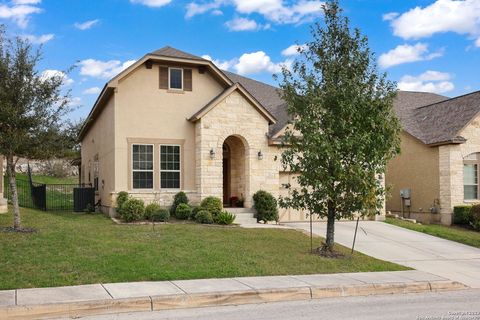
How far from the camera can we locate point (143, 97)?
64.7ft

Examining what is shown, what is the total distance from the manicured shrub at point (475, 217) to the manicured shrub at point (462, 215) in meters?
0.17

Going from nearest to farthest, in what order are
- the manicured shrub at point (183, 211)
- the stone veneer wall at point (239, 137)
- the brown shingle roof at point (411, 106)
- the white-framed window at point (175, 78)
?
the manicured shrub at point (183, 211) < the stone veneer wall at point (239, 137) < the white-framed window at point (175, 78) < the brown shingle roof at point (411, 106)

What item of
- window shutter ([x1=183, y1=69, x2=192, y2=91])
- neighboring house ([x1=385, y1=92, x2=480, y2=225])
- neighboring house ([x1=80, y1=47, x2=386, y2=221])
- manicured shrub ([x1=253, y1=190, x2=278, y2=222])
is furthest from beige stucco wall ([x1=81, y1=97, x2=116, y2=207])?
neighboring house ([x1=385, y1=92, x2=480, y2=225])

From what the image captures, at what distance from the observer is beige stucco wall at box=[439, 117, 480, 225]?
75.5ft

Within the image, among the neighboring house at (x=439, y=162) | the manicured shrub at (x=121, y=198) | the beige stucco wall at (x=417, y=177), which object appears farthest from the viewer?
the beige stucco wall at (x=417, y=177)

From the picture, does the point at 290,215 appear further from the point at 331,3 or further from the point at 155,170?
the point at 331,3

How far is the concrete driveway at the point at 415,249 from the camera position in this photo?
42.5 feet

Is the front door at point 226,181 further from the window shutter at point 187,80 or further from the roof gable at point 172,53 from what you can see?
the roof gable at point 172,53

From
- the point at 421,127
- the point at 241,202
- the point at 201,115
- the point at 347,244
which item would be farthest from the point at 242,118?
the point at 421,127

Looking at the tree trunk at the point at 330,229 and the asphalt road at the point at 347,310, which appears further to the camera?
the tree trunk at the point at 330,229

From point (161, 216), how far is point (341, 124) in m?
8.10

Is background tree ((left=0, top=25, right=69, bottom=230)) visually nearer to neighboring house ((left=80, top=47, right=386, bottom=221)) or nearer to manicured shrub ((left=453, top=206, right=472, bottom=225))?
neighboring house ((left=80, top=47, right=386, bottom=221))

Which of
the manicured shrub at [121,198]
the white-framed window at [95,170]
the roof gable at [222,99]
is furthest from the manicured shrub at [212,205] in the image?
the white-framed window at [95,170]

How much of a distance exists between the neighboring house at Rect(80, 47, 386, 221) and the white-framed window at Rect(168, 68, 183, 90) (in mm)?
40
